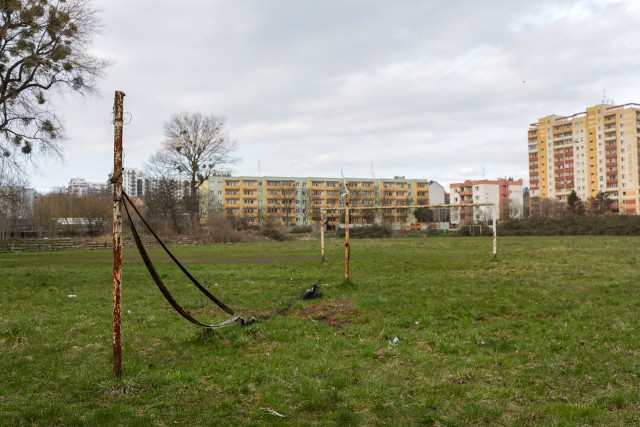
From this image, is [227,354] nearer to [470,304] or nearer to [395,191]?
[470,304]

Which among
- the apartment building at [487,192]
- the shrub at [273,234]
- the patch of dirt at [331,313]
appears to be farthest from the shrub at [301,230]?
the apartment building at [487,192]

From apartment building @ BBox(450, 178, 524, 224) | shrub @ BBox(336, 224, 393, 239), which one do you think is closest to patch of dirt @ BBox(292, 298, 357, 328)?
shrub @ BBox(336, 224, 393, 239)

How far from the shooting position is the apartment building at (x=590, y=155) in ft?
408

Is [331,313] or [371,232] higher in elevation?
[371,232]

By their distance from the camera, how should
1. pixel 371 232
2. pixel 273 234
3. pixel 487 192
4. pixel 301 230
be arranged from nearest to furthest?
pixel 371 232
pixel 273 234
pixel 301 230
pixel 487 192

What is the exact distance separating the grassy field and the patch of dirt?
0.21 ft

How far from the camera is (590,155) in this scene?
132625mm

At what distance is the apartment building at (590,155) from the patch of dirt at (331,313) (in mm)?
125882

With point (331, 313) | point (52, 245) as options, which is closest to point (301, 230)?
point (52, 245)

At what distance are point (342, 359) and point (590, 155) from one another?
481 ft

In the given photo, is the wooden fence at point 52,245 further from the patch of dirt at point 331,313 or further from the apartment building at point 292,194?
the apartment building at point 292,194

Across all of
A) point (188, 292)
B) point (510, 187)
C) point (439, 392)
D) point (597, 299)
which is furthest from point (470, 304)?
point (510, 187)

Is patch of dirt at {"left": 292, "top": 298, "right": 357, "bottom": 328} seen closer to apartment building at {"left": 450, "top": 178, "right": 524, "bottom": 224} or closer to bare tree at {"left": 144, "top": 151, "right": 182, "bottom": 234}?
bare tree at {"left": 144, "top": 151, "right": 182, "bottom": 234}

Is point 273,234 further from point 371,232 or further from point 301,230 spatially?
point 371,232
